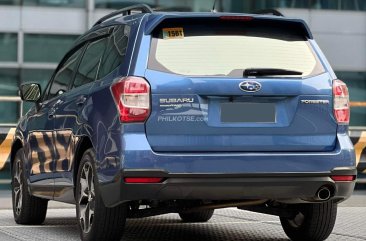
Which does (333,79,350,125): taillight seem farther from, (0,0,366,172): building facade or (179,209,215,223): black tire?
(0,0,366,172): building facade

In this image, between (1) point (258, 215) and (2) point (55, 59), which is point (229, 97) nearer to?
(1) point (258, 215)

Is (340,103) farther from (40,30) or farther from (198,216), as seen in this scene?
(40,30)

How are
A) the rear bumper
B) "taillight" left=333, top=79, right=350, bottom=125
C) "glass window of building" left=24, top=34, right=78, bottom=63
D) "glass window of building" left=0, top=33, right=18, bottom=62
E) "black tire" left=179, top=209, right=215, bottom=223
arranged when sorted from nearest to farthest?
1. the rear bumper
2. "taillight" left=333, top=79, right=350, bottom=125
3. "black tire" left=179, top=209, right=215, bottom=223
4. "glass window of building" left=0, top=33, right=18, bottom=62
5. "glass window of building" left=24, top=34, right=78, bottom=63

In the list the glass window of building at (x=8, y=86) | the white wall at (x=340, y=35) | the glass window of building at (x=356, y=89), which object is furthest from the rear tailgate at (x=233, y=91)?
the glass window of building at (x=356, y=89)

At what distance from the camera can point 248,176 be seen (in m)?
7.16

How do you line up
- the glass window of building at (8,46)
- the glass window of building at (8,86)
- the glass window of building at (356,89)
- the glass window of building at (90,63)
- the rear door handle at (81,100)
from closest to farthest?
the rear door handle at (81,100) → the glass window of building at (90,63) → the glass window of building at (8,86) → the glass window of building at (8,46) → the glass window of building at (356,89)

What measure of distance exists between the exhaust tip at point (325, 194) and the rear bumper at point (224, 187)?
0.05 ft

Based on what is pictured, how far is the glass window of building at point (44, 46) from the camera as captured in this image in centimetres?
3194

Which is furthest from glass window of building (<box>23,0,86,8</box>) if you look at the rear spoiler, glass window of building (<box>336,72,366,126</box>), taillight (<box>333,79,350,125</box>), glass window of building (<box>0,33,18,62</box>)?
taillight (<box>333,79,350,125</box>)

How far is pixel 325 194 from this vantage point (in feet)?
24.4

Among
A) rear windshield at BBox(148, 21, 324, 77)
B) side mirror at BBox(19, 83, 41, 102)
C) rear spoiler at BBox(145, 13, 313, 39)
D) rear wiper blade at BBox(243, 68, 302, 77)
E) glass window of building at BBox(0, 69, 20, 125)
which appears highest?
rear spoiler at BBox(145, 13, 313, 39)

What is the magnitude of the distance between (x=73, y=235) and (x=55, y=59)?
23.5 metres

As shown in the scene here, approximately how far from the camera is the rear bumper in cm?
706

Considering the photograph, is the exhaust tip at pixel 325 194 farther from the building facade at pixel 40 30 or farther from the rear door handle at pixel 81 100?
the building facade at pixel 40 30
